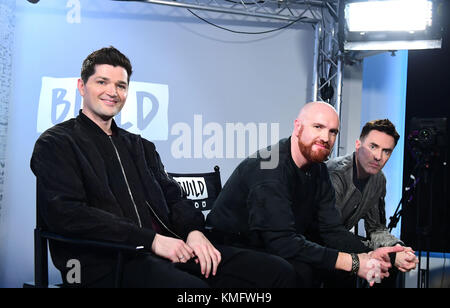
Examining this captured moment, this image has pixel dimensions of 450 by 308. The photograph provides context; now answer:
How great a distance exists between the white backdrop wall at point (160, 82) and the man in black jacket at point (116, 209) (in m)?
2.30

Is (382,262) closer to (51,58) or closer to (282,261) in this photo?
(282,261)

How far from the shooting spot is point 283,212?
75.7 inches

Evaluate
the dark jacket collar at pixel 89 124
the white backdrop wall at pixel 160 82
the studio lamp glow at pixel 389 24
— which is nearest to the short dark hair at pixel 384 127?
the studio lamp glow at pixel 389 24

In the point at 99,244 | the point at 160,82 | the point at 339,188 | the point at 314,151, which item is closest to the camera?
the point at 99,244

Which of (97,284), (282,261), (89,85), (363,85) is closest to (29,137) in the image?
(89,85)

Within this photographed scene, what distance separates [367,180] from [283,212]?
1.17 meters

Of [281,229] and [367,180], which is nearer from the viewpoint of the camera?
[281,229]

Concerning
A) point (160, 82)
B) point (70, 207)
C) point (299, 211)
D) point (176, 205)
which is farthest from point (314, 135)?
point (160, 82)

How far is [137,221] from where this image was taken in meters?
1.92

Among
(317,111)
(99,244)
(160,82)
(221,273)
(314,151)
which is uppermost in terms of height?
(160,82)

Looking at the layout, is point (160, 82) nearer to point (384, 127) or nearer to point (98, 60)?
point (384, 127)

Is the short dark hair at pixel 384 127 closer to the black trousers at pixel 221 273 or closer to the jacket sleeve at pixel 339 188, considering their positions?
the jacket sleeve at pixel 339 188

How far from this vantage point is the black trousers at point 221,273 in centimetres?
166
